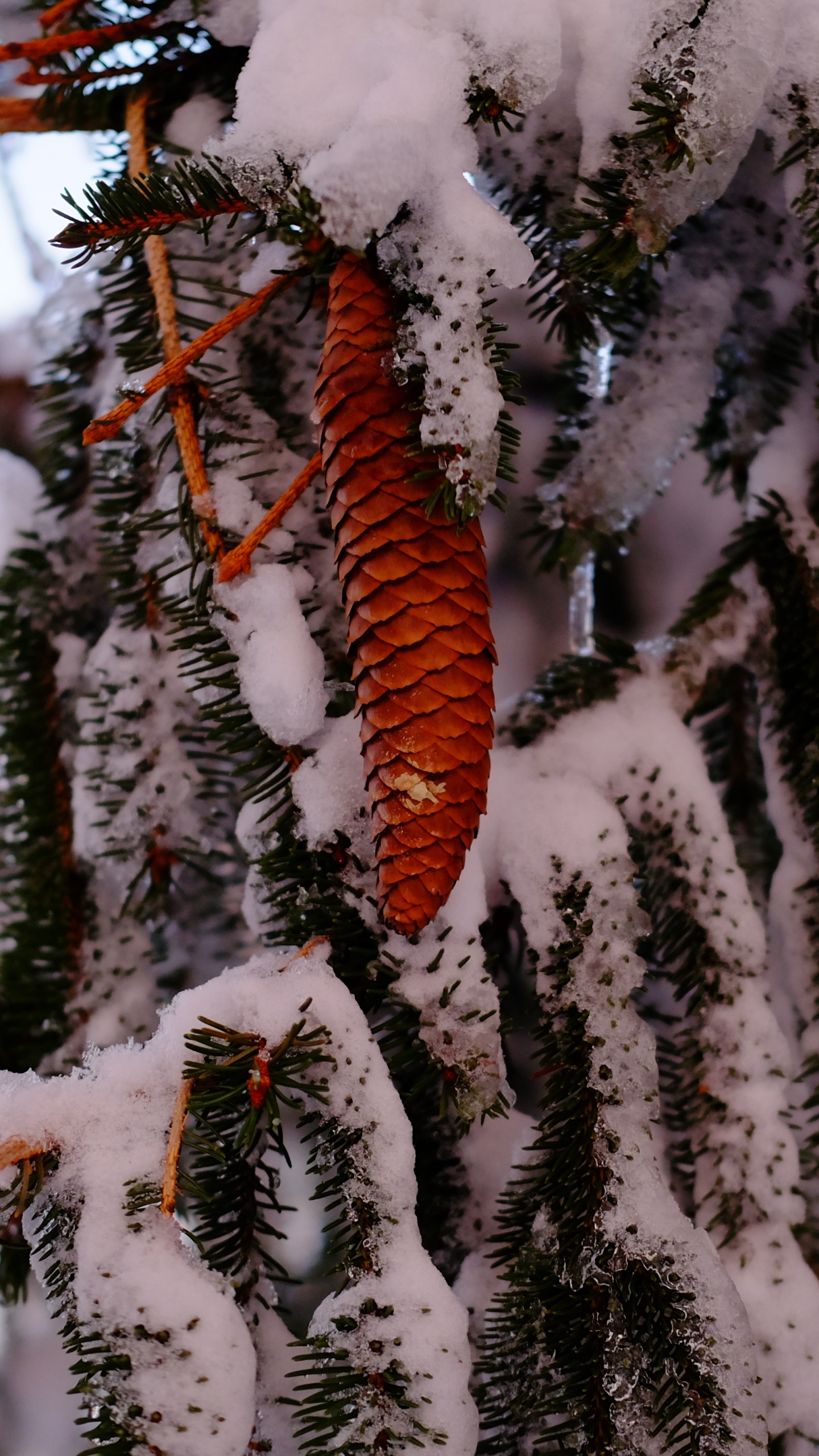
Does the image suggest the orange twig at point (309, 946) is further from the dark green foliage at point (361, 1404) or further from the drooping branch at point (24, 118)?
the drooping branch at point (24, 118)

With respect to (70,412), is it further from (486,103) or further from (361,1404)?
(361,1404)

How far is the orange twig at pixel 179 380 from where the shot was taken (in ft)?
1.73

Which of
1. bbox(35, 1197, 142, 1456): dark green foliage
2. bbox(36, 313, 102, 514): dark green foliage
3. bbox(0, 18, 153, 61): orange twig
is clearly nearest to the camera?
bbox(35, 1197, 142, 1456): dark green foliage

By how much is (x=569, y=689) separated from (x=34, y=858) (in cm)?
42

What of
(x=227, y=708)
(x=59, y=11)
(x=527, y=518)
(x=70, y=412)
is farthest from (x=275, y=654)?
(x=527, y=518)

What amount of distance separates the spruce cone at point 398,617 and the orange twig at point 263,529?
0.14ft

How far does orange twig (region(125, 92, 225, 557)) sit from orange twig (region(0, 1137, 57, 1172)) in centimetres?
30

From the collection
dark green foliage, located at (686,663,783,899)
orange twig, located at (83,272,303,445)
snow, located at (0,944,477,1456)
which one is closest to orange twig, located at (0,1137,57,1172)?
snow, located at (0,944,477,1456)

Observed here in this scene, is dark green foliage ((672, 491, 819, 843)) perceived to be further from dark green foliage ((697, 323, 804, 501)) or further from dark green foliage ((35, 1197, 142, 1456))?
dark green foliage ((35, 1197, 142, 1456))

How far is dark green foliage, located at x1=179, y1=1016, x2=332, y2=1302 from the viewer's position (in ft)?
1.36

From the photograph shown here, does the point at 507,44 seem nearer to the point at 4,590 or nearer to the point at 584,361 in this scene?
the point at 584,361

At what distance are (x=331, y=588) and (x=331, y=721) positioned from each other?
0.09 m


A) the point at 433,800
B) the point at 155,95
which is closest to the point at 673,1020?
the point at 433,800

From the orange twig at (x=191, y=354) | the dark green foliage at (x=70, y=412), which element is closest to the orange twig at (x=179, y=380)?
the orange twig at (x=191, y=354)
